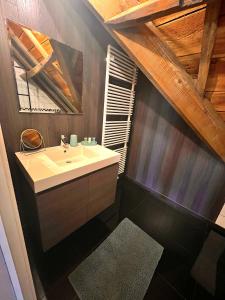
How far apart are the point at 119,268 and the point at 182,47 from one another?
6.33 ft

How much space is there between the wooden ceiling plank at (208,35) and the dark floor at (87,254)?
65.6 inches

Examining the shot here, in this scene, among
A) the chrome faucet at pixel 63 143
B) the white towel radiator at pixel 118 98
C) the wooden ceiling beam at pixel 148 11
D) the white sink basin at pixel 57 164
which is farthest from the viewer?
the white towel radiator at pixel 118 98

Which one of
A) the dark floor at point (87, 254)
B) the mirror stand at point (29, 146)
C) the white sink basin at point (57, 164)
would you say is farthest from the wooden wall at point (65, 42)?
the dark floor at point (87, 254)

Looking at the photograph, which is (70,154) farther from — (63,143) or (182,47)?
(182,47)

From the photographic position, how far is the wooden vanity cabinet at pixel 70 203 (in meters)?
1.02

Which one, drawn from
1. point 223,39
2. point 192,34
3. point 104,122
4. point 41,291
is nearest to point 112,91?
point 104,122

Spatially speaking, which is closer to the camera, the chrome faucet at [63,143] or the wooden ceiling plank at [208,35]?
the wooden ceiling plank at [208,35]

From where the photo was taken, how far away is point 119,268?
4.07 ft

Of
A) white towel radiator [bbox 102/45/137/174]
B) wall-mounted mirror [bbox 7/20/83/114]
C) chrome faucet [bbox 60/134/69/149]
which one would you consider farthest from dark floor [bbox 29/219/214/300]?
wall-mounted mirror [bbox 7/20/83/114]

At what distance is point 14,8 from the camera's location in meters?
0.97

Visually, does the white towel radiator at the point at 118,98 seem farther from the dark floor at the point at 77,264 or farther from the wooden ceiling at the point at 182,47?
the dark floor at the point at 77,264

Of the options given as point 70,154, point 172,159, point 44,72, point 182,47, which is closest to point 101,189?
point 70,154

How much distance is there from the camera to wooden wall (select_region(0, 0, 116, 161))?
102 centimetres

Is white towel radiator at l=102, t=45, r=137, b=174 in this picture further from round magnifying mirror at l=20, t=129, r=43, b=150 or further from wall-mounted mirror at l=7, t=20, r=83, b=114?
round magnifying mirror at l=20, t=129, r=43, b=150
